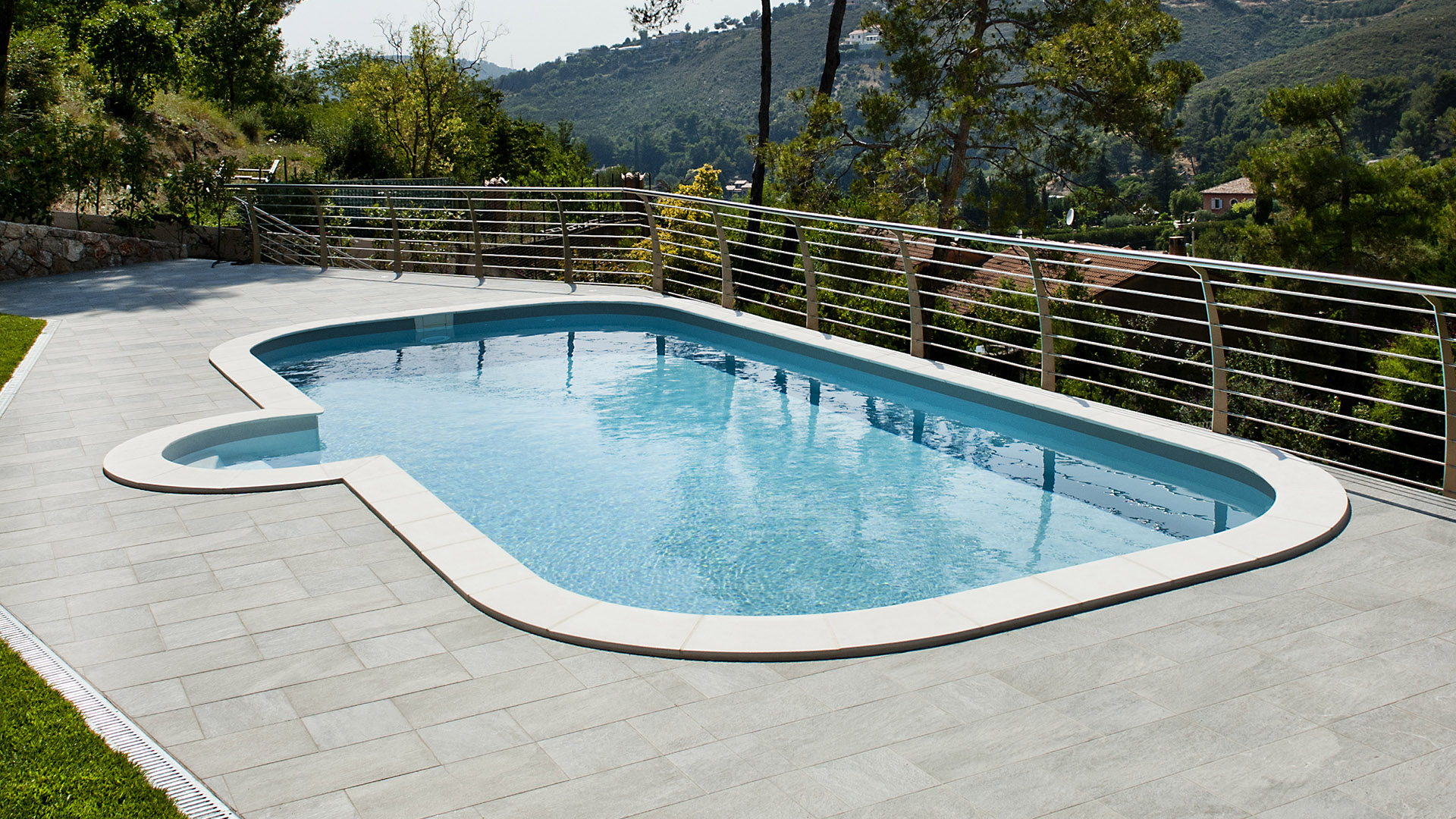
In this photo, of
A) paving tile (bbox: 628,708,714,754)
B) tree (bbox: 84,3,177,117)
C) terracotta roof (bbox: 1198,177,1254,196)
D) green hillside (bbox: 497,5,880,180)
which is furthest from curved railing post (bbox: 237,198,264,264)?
terracotta roof (bbox: 1198,177,1254,196)

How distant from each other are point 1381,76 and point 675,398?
337ft

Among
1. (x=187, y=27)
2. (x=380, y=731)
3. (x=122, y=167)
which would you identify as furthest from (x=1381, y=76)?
(x=380, y=731)

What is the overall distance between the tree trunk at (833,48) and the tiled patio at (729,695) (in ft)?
62.0

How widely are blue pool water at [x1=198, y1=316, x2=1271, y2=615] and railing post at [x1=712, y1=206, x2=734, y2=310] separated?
1.23 meters

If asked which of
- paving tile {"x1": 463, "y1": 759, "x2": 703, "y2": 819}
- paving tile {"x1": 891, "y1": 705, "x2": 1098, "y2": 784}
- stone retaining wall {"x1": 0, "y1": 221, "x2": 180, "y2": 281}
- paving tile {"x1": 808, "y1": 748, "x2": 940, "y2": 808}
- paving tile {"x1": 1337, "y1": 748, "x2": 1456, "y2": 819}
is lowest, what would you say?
paving tile {"x1": 463, "y1": 759, "x2": 703, "y2": 819}

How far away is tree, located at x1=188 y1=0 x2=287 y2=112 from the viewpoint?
35.6 meters

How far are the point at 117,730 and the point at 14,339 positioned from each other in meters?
7.94

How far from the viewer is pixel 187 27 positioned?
120 feet

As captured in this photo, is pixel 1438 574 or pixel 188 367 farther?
pixel 188 367

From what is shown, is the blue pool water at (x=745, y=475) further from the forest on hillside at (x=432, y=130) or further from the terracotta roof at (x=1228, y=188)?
the terracotta roof at (x=1228, y=188)

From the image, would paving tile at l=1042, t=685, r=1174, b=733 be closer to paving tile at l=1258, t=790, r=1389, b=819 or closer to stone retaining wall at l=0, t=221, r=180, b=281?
paving tile at l=1258, t=790, r=1389, b=819

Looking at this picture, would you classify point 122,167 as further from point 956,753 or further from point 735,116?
point 735,116

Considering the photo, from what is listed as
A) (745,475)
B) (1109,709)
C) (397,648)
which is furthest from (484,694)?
(745,475)

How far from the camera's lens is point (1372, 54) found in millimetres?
94500
